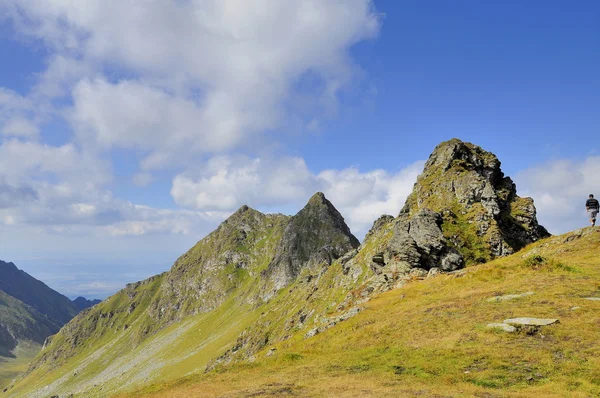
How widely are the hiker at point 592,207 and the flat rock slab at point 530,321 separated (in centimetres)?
3012

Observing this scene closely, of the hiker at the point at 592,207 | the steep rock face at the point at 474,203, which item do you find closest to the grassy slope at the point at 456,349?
the hiker at the point at 592,207

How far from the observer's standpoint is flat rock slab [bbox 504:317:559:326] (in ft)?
88.8

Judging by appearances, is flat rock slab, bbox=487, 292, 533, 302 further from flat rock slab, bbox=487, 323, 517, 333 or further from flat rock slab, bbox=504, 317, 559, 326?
flat rock slab, bbox=487, 323, 517, 333

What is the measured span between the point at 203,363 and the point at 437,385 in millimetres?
178254

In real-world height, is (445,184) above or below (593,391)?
above

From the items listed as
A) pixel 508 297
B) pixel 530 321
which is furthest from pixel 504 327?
pixel 508 297

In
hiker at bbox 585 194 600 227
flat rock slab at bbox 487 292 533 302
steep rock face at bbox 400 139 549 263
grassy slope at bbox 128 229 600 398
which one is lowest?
grassy slope at bbox 128 229 600 398

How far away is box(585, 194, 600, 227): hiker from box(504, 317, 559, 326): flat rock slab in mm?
30123

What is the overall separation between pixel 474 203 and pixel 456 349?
199 feet

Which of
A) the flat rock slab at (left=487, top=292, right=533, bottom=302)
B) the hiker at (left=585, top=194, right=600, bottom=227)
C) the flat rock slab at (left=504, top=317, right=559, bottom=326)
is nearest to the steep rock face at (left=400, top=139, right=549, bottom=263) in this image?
the hiker at (left=585, top=194, right=600, bottom=227)

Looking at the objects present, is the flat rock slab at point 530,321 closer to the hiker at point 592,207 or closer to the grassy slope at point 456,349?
the grassy slope at point 456,349

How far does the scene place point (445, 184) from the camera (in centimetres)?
8994

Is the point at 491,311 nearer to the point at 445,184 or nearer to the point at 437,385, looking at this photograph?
the point at 437,385

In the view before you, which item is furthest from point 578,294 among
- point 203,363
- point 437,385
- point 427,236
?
point 203,363
